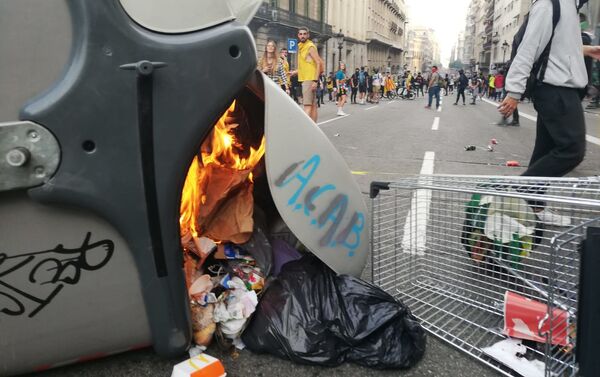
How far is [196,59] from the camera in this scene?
4.73 ft

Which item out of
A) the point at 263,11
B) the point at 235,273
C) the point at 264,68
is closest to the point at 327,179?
the point at 235,273

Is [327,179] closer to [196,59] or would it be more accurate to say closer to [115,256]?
[196,59]

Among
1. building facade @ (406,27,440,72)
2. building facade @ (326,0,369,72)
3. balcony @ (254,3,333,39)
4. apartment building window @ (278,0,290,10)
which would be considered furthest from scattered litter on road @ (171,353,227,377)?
building facade @ (406,27,440,72)

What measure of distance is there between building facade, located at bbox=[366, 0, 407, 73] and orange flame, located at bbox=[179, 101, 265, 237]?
54.5 metres

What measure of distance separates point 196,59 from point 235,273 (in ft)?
3.38

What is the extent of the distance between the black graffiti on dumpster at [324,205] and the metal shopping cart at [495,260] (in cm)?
20

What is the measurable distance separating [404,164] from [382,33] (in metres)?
81.6

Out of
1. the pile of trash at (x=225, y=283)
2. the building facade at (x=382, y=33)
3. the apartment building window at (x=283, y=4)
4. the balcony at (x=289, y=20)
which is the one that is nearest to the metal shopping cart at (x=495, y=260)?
the pile of trash at (x=225, y=283)

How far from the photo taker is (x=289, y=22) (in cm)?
3481

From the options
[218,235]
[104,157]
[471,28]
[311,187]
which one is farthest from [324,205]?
[471,28]

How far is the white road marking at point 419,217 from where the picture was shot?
2.27 meters

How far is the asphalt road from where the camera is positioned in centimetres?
174

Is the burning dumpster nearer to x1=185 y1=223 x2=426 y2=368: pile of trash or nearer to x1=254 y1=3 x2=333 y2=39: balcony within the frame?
x1=185 y1=223 x2=426 y2=368: pile of trash

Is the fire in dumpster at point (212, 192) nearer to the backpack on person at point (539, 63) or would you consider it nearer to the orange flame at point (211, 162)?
the orange flame at point (211, 162)
